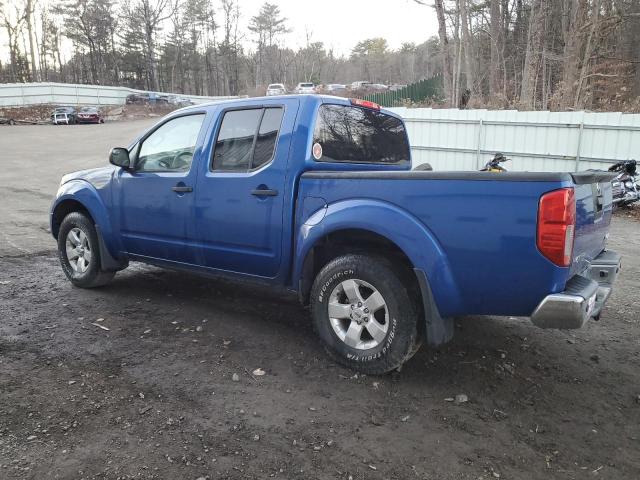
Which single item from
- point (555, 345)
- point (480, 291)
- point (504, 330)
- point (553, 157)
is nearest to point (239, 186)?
point (480, 291)

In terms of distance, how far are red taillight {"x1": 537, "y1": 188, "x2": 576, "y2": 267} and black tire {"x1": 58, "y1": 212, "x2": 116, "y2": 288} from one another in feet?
14.0

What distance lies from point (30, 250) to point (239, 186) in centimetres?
463

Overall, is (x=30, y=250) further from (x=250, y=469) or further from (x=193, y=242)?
(x=250, y=469)

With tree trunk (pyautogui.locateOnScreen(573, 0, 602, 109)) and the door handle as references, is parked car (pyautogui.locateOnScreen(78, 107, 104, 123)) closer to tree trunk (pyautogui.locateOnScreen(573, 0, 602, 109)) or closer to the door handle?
tree trunk (pyautogui.locateOnScreen(573, 0, 602, 109))

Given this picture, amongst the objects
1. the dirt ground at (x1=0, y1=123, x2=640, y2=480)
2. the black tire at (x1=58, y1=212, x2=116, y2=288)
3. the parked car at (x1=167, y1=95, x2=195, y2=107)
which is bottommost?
the dirt ground at (x1=0, y1=123, x2=640, y2=480)

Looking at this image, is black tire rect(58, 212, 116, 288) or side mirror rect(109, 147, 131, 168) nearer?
side mirror rect(109, 147, 131, 168)

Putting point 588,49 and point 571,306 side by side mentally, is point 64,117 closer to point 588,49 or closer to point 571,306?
point 588,49

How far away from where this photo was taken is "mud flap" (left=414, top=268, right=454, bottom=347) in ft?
10.2

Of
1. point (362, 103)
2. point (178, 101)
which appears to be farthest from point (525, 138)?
point (178, 101)

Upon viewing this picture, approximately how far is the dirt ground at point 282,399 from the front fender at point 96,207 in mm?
577

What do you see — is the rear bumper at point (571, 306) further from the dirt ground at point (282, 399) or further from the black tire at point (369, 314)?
the black tire at point (369, 314)

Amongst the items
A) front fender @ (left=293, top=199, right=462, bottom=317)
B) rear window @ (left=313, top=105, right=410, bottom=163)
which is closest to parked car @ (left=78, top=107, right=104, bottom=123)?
rear window @ (left=313, top=105, right=410, bottom=163)

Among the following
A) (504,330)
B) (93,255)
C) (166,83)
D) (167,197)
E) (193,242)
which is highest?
(166,83)

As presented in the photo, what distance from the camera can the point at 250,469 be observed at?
2.47 m
